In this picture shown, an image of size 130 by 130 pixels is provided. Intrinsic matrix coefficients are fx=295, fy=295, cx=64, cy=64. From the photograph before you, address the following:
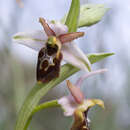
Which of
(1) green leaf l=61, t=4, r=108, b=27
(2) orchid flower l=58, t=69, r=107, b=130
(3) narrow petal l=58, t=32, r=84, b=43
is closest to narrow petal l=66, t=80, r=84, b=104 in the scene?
(2) orchid flower l=58, t=69, r=107, b=130

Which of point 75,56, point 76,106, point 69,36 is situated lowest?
point 76,106

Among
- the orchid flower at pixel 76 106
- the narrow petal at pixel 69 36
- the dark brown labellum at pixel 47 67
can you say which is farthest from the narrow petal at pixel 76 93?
the narrow petal at pixel 69 36

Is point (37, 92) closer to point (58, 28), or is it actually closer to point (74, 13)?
point (58, 28)

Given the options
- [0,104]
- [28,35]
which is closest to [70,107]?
[28,35]

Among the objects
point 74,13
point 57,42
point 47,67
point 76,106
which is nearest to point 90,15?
point 74,13

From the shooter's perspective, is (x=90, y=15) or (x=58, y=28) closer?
(x=58, y=28)

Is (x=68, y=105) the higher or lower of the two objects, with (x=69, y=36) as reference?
lower
